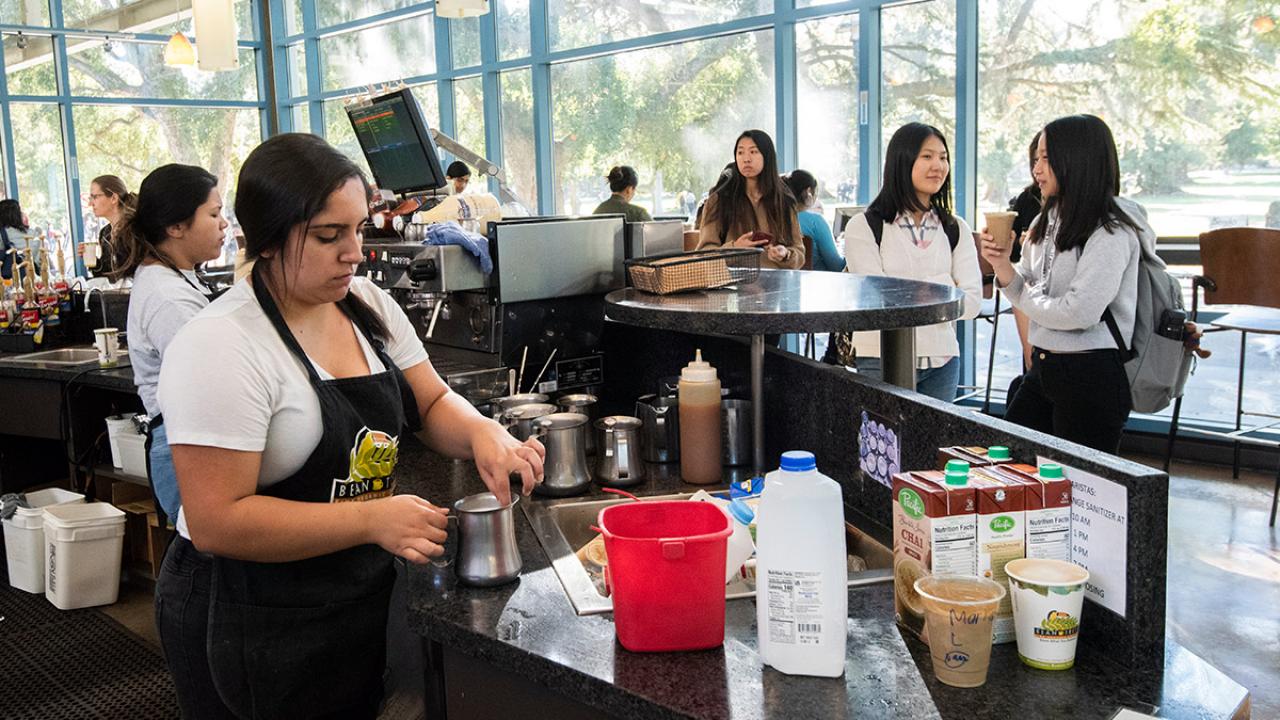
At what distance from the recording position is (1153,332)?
3209 millimetres

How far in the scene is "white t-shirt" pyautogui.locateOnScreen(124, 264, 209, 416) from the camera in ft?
8.39

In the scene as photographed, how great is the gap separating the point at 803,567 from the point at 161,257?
84.1 inches

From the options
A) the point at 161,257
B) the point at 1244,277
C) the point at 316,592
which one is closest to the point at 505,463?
the point at 316,592

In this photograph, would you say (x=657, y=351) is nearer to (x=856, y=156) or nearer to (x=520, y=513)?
(x=520, y=513)

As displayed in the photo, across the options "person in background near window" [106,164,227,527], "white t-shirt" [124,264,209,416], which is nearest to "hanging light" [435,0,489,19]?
"person in background near window" [106,164,227,527]

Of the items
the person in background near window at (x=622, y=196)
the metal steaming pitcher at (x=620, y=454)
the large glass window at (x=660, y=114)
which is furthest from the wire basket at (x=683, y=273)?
the large glass window at (x=660, y=114)

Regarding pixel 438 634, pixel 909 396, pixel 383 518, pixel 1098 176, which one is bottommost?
A: pixel 438 634

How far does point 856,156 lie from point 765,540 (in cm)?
626

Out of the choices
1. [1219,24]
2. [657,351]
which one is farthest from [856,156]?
[657,351]

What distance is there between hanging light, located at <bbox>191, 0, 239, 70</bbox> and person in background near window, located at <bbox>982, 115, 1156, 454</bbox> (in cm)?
528

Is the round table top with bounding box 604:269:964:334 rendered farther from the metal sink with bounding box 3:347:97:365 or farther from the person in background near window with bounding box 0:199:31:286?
the person in background near window with bounding box 0:199:31:286

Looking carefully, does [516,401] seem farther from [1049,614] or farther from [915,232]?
[915,232]

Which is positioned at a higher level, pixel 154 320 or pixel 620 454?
pixel 154 320

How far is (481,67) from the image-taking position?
988 centimetres
